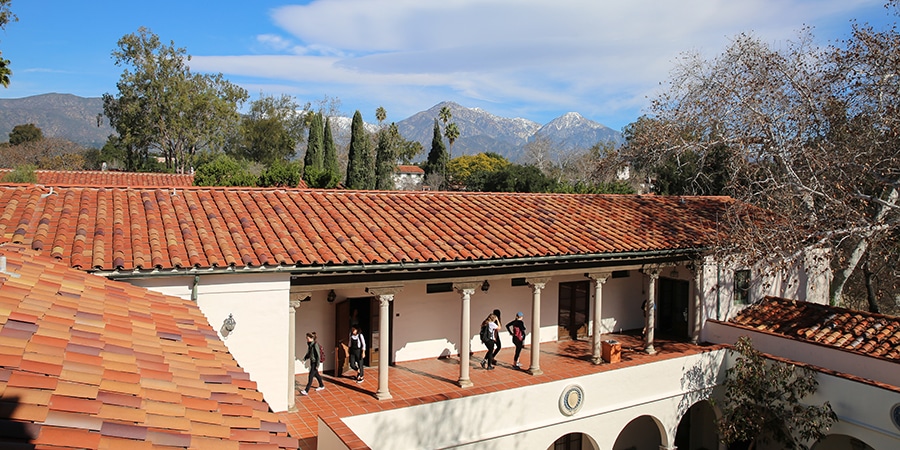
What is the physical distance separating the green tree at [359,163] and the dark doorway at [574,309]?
2401 centimetres

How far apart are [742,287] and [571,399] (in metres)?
7.40

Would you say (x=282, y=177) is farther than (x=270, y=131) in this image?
No

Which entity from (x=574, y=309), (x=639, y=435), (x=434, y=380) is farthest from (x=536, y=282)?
(x=639, y=435)

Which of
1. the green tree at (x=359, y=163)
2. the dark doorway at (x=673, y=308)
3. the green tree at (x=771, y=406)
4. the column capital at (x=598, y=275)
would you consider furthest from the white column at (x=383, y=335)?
the green tree at (x=359, y=163)

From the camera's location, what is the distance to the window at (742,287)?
53.4 feet

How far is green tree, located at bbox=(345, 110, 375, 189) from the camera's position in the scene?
39094 mm

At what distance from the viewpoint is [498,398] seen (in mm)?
10789

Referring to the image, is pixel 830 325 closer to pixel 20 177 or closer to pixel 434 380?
pixel 434 380

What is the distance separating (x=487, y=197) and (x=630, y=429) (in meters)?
6.62

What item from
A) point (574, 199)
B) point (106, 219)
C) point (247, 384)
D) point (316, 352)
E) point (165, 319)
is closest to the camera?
point (247, 384)

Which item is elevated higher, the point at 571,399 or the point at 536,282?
the point at 536,282

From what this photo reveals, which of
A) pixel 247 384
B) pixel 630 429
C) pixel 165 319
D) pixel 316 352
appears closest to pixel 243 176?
pixel 316 352

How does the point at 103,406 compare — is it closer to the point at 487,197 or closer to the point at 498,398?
the point at 498,398

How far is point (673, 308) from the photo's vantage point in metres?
17.4
